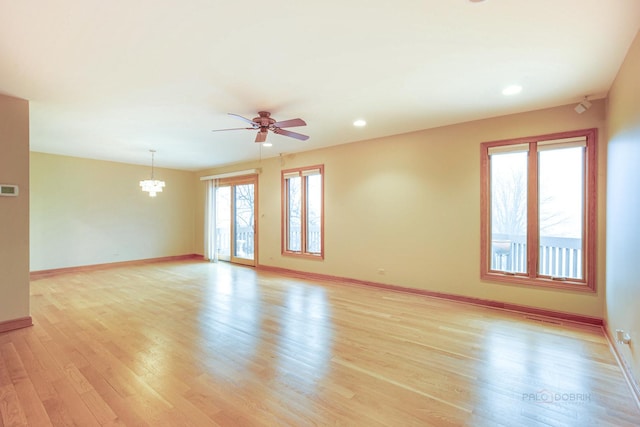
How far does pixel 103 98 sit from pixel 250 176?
4171mm

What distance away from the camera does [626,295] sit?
8.07ft

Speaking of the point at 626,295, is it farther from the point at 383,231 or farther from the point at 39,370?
the point at 39,370

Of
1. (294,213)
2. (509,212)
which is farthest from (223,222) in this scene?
(509,212)

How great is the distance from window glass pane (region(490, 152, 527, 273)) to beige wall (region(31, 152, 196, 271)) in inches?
314

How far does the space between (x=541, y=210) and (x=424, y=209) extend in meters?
1.50

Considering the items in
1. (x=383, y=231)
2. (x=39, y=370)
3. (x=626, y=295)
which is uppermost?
(x=383, y=231)

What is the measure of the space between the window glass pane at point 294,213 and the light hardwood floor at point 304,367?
2371 mm

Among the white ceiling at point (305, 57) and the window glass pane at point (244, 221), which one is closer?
the white ceiling at point (305, 57)

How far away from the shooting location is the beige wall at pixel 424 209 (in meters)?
3.78

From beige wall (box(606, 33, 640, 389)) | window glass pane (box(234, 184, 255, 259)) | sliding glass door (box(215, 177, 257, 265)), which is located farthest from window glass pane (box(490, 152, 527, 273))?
window glass pane (box(234, 184, 255, 259))

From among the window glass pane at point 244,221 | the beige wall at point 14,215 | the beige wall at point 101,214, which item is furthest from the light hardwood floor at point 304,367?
the window glass pane at point 244,221

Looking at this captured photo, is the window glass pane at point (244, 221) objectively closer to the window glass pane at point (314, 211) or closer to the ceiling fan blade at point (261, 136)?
the window glass pane at point (314, 211)

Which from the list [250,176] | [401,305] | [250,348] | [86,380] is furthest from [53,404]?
[250,176]

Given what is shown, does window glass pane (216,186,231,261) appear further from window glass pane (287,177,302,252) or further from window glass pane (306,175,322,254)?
window glass pane (306,175,322,254)
